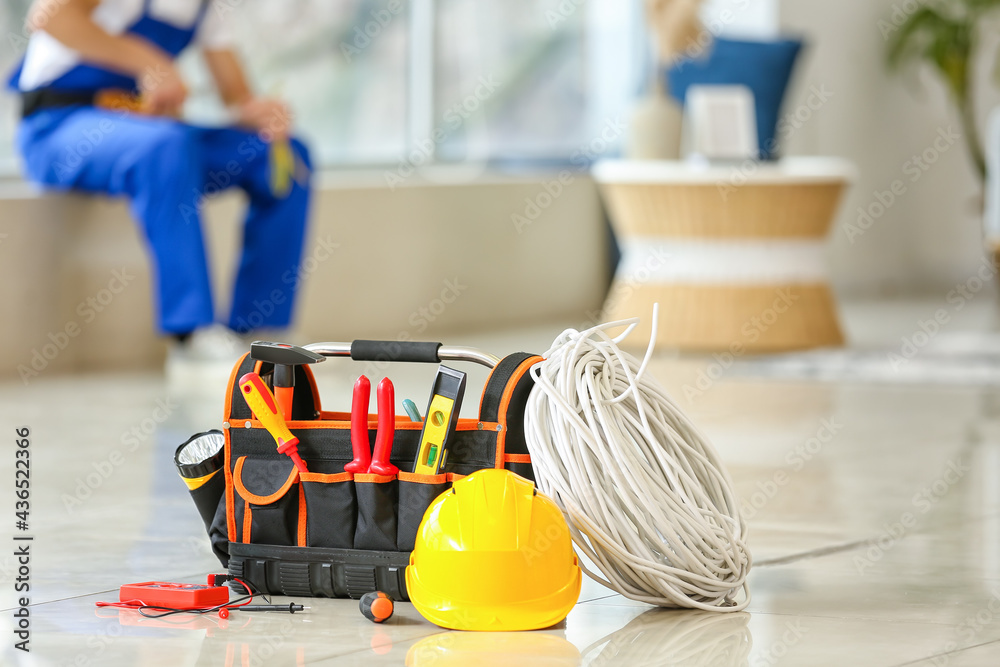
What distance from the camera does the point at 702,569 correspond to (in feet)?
4.84

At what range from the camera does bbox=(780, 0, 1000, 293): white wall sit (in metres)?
6.81

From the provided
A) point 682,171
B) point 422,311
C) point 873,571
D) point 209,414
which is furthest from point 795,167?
point 873,571

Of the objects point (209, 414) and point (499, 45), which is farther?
point (499, 45)

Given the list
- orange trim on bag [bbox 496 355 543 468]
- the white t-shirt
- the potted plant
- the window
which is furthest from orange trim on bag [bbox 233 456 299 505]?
the potted plant

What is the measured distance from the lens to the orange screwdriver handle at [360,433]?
148cm

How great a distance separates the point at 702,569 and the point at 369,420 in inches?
15.0

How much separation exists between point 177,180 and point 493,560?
237 cm

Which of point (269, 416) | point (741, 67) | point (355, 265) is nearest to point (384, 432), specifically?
point (269, 416)

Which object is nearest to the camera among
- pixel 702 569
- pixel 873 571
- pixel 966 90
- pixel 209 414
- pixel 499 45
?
pixel 702 569

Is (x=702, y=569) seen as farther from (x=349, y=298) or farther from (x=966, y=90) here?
(x=966, y=90)

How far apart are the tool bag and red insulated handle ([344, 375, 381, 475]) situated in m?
0.01

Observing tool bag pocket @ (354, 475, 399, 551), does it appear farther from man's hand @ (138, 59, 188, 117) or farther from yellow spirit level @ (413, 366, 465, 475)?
man's hand @ (138, 59, 188, 117)

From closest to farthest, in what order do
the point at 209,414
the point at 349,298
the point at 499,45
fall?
1. the point at 209,414
2. the point at 349,298
3. the point at 499,45

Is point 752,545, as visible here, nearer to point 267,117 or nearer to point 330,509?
point 330,509
